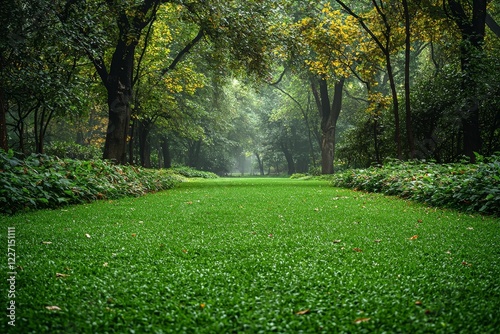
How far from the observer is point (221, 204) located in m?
7.44

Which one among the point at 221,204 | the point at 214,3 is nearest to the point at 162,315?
the point at 221,204

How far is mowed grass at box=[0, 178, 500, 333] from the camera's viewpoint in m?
2.04

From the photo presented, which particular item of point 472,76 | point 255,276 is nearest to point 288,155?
point 472,76

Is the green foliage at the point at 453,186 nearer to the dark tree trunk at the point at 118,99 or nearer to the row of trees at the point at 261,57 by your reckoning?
the row of trees at the point at 261,57

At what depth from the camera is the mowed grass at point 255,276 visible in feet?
6.70

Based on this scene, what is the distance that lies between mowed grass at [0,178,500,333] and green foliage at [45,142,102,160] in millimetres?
17535

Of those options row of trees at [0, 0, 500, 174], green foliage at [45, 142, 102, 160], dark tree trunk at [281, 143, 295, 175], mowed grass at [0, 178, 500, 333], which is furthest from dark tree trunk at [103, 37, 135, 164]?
dark tree trunk at [281, 143, 295, 175]

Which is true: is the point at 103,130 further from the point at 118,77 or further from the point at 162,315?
the point at 162,315

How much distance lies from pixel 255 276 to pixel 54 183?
5.66m

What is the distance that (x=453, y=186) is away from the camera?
6805mm

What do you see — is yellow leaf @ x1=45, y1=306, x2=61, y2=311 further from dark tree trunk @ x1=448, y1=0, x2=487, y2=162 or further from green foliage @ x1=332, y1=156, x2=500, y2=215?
dark tree trunk @ x1=448, y1=0, x2=487, y2=162

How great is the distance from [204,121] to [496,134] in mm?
23923

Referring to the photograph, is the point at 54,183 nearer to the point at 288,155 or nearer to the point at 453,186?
the point at 453,186

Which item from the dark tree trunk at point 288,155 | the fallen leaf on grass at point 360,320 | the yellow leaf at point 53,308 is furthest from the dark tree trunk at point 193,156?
the fallen leaf on grass at point 360,320
